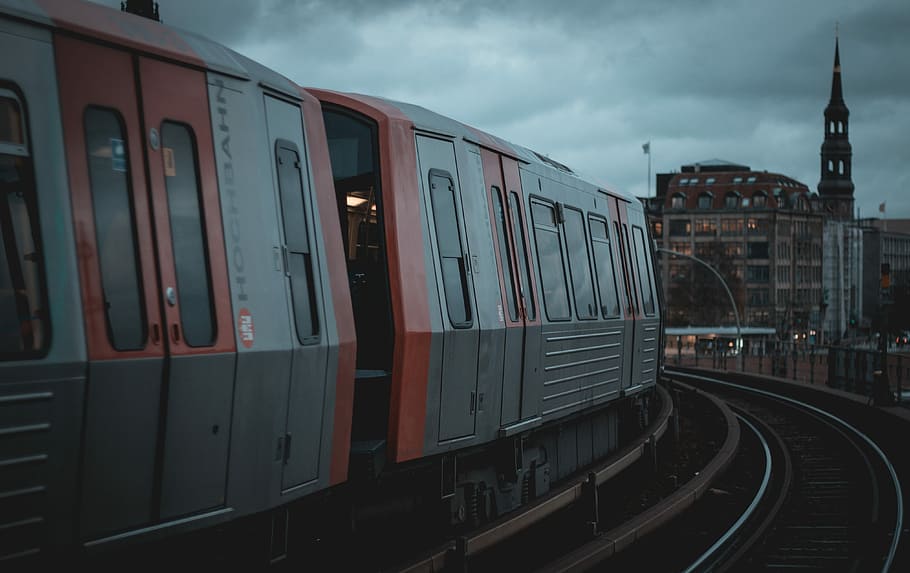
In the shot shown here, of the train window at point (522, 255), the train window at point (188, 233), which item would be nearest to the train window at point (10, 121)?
the train window at point (188, 233)

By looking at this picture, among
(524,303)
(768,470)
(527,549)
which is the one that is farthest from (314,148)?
(768,470)

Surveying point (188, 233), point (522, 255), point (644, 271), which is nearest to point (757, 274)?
point (644, 271)

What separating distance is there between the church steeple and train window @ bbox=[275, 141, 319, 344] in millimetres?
146658

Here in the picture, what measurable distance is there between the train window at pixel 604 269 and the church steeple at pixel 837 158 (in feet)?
452

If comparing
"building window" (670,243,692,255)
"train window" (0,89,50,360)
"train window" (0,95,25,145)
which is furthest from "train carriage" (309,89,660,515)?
"building window" (670,243,692,255)

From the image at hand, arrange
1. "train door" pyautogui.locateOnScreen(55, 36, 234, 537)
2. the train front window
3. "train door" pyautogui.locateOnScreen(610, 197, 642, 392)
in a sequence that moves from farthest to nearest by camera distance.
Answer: "train door" pyautogui.locateOnScreen(610, 197, 642, 392), the train front window, "train door" pyautogui.locateOnScreen(55, 36, 234, 537)

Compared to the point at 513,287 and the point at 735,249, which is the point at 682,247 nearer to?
the point at 735,249

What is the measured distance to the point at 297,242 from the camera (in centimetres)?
789

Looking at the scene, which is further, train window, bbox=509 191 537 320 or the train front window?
train window, bbox=509 191 537 320

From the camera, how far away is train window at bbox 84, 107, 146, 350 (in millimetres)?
6055

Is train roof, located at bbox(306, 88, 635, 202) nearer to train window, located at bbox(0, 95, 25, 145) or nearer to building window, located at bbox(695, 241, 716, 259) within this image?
train window, located at bbox(0, 95, 25, 145)

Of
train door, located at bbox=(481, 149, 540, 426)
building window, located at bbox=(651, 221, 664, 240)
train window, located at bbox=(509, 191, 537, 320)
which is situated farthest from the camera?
building window, located at bbox=(651, 221, 664, 240)

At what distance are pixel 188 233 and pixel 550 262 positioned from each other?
7.14 m

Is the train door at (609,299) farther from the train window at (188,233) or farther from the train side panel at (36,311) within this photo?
the train side panel at (36,311)
